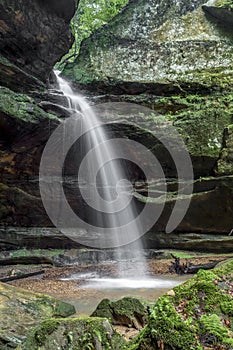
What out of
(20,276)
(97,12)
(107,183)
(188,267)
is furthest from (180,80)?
(20,276)

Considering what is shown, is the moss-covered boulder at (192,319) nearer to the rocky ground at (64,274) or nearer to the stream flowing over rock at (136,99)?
the rocky ground at (64,274)

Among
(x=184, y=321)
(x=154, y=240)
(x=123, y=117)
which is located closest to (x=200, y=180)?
(x=154, y=240)

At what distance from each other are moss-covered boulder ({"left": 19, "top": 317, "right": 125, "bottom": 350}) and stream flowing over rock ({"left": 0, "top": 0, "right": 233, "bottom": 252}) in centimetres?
995

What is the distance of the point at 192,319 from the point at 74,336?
87cm

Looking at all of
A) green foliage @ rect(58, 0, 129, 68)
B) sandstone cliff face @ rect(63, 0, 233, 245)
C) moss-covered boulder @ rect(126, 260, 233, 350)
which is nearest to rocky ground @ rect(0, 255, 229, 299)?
sandstone cliff face @ rect(63, 0, 233, 245)

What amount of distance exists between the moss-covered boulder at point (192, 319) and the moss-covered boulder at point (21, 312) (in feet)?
6.96

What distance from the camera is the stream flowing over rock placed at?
1167 cm

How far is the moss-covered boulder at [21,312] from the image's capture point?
11.6 ft

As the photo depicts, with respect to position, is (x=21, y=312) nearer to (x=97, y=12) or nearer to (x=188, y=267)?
(x=188, y=267)

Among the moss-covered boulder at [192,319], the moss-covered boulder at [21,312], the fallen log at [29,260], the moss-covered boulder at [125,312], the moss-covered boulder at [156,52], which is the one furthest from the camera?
the moss-covered boulder at [156,52]

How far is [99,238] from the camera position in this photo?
43.8 feet

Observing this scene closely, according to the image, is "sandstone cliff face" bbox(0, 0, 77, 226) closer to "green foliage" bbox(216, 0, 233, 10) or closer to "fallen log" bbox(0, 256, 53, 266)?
"fallen log" bbox(0, 256, 53, 266)

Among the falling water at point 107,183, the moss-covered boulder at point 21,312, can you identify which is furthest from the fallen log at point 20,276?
the falling water at point 107,183

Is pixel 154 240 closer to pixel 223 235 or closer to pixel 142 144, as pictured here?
pixel 223 235
